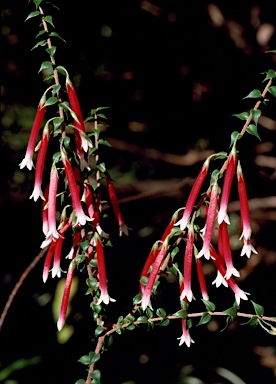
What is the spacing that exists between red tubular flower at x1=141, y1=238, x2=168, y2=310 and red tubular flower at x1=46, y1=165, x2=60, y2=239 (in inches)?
5.6

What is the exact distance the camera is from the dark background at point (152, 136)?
1.61m

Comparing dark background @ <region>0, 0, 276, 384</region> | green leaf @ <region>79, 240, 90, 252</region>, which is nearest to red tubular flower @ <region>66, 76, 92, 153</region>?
green leaf @ <region>79, 240, 90, 252</region>

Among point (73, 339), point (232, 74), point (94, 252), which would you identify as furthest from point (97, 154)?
point (232, 74)

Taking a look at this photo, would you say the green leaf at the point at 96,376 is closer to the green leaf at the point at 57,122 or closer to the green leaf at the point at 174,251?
the green leaf at the point at 174,251

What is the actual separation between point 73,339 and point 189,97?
2.72 feet

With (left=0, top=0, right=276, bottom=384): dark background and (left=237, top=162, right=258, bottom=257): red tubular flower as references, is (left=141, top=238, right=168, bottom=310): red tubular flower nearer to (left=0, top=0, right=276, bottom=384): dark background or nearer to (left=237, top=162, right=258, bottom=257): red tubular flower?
(left=237, top=162, right=258, bottom=257): red tubular flower

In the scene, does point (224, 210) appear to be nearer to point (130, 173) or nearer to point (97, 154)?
point (97, 154)

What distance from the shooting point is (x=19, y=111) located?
1.66 meters

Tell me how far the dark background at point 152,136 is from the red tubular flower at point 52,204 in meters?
0.88

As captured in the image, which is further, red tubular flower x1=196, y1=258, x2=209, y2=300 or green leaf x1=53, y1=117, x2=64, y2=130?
red tubular flower x1=196, y1=258, x2=209, y2=300

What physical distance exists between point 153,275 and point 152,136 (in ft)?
3.42

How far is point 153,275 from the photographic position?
0.76m

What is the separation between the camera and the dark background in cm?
161

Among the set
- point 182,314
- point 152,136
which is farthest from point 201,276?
point 152,136
